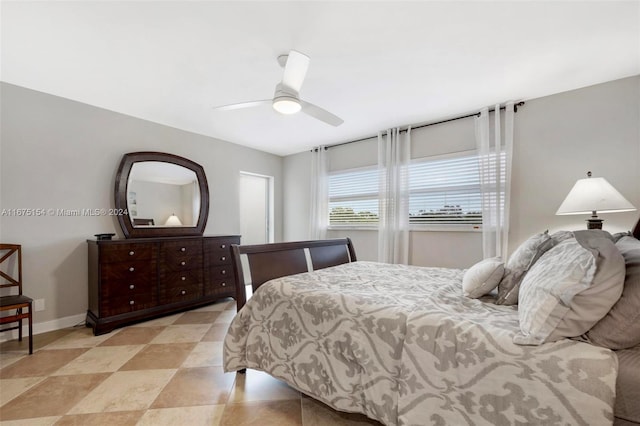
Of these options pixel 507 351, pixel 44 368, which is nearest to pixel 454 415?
pixel 507 351

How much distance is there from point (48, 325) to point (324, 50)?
3696mm

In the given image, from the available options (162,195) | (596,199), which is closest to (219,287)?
(162,195)

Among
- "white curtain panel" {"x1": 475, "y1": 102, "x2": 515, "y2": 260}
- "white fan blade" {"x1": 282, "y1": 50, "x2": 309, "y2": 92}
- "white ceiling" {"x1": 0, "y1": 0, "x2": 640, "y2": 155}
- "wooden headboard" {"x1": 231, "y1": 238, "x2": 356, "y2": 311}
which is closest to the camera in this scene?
"white ceiling" {"x1": 0, "y1": 0, "x2": 640, "y2": 155}

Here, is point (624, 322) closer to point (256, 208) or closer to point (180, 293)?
point (180, 293)

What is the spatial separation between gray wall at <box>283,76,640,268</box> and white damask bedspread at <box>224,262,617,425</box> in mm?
1706

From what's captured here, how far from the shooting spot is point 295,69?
193 centimetres

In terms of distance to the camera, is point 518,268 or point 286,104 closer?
point 518,268

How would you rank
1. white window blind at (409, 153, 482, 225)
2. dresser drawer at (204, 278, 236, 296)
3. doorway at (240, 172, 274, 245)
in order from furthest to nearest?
doorway at (240, 172, 274, 245)
dresser drawer at (204, 278, 236, 296)
white window blind at (409, 153, 482, 225)

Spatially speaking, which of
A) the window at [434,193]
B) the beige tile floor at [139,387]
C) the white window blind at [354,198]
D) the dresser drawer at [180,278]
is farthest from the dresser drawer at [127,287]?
the window at [434,193]

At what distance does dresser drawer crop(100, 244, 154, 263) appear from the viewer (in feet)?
8.98

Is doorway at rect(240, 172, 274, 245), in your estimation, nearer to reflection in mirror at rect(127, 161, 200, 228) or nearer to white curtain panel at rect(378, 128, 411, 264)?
reflection in mirror at rect(127, 161, 200, 228)

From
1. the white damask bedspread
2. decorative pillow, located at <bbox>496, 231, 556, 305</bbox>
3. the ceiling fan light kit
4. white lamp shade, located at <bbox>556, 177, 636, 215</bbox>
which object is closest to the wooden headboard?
the white damask bedspread

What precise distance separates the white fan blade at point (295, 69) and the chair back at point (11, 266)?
2853mm

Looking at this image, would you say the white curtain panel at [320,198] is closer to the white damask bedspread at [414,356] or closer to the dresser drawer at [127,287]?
the dresser drawer at [127,287]
